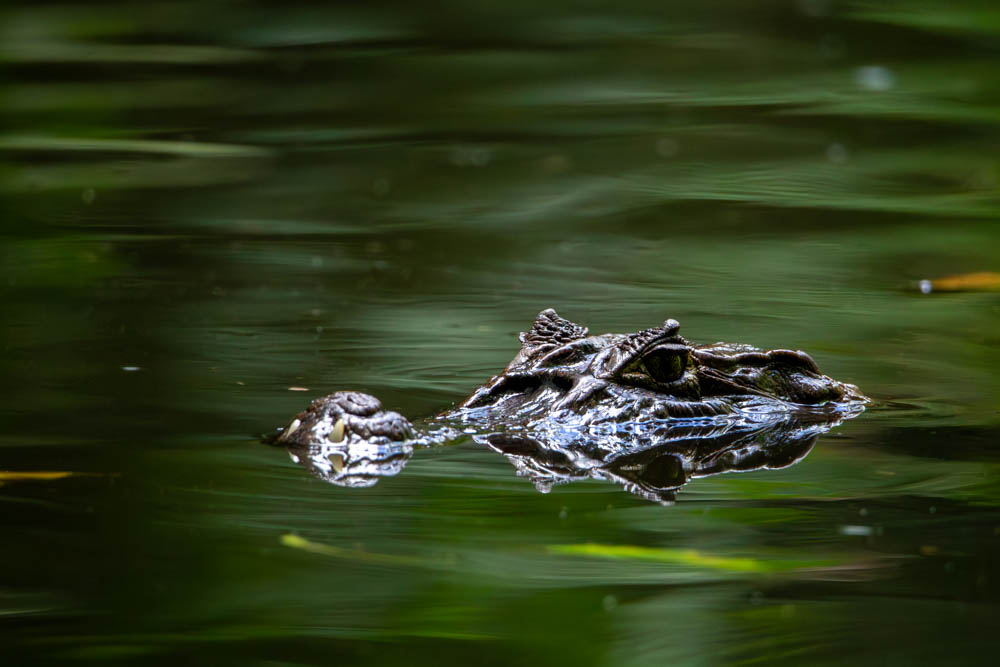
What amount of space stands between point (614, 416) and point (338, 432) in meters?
0.99

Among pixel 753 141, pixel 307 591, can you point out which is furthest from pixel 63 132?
pixel 307 591

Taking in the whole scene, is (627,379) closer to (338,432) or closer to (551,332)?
(551,332)

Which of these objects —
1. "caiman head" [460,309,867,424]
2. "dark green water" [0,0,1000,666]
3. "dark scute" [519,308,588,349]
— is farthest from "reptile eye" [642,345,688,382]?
"dark green water" [0,0,1000,666]

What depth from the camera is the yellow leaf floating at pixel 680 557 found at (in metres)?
3.83

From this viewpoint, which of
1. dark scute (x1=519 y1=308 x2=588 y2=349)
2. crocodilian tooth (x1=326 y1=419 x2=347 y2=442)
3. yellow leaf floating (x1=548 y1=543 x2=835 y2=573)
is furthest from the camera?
dark scute (x1=519 y1=308 x2=588 y2=349)

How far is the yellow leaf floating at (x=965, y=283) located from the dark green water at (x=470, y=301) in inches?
4.7

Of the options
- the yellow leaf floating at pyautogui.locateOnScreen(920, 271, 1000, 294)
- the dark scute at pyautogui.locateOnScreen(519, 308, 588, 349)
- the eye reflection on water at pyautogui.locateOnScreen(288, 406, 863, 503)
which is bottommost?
the eye reflection on water at pyautogui.locateOnScreen(288, 406, 863, 503)

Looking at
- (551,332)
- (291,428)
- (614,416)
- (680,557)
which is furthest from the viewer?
(551,332)

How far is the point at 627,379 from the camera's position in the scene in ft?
16.8

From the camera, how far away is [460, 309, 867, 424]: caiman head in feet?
16.8

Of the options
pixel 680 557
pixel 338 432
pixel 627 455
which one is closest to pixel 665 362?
pixel 627 455

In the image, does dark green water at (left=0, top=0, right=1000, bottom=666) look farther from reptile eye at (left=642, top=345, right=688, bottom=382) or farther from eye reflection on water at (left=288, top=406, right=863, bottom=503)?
reptile eye at (left=642, top=345, right=688, bottom=382)

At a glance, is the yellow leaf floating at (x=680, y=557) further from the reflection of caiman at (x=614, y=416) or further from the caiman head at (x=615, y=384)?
the caiman head at (x=615, y=384)

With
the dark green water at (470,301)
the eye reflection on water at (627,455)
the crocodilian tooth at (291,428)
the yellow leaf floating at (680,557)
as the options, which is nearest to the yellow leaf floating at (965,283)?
the dark green water at (470,301)
